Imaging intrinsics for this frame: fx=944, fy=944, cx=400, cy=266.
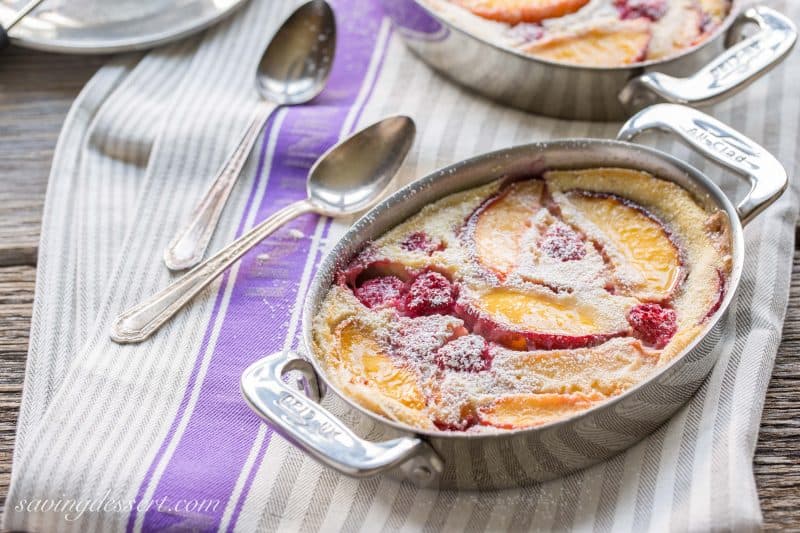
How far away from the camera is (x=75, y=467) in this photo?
128 centimetres

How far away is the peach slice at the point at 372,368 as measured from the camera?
3.98 ft

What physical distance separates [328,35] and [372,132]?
0.39 metres

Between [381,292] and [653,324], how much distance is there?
38cm

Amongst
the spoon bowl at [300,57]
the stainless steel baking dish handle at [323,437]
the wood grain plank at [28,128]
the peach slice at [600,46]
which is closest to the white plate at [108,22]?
the wood grain plank at [28,128]

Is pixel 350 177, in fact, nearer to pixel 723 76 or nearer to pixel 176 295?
pixel 176 295

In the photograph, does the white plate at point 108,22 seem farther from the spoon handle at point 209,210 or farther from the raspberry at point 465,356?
the raspberry at point 465,356

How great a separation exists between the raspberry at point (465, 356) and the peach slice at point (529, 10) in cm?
82

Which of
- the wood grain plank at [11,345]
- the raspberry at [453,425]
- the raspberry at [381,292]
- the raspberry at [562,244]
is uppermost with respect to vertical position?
the raspberry at [562,244]

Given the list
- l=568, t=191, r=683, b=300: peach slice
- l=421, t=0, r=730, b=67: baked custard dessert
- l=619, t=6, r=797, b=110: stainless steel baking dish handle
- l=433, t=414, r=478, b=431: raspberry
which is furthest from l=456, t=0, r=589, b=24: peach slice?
l=433, t=414, r=478, b=431: raspberry

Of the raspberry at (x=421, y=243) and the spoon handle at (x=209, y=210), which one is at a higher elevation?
the raspberry at (x=421, y=243)

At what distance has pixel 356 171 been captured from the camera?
168cm

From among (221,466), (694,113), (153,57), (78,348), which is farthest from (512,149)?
(153,57)

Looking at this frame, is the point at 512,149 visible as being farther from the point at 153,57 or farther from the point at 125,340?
the point at 153,57

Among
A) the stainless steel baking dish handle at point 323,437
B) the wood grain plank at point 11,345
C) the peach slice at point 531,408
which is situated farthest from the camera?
the wood grain plank at point 11,345
